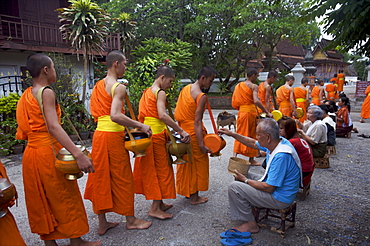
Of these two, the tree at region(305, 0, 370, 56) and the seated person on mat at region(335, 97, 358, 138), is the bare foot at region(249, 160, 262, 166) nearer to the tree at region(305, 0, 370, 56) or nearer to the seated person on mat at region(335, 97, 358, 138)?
the tree at region(305, 0, 370, 56)

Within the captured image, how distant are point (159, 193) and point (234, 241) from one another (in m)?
1.03

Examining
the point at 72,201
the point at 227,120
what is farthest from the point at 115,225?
the point at 227,120

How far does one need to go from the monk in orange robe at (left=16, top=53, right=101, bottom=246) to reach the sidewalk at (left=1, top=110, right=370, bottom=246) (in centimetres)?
62

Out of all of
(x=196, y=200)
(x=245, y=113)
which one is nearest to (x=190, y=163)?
(x=196, y=200)

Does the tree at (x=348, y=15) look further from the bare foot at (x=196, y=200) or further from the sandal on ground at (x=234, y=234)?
the bare foot at (x=196, y=200)

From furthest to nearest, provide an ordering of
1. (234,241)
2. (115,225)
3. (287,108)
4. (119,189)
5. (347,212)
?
(287,108) < (347,212) < (115,225) < (119,189) < (234,241)

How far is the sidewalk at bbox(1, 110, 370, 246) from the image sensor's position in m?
2.84

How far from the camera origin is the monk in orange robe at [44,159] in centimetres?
230

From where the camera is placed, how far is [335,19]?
8.02ft

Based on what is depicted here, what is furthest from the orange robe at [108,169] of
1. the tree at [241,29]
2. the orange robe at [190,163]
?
the tree at [241,29]

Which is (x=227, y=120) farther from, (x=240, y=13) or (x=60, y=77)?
(x=240, y=13)

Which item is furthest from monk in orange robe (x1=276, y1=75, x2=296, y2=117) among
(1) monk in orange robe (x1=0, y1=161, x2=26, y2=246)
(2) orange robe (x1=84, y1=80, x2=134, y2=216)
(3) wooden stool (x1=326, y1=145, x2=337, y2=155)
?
(1) monk in orange robe (x1=0, y1=161, x2=26, y2=246)

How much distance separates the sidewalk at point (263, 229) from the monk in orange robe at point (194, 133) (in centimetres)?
29

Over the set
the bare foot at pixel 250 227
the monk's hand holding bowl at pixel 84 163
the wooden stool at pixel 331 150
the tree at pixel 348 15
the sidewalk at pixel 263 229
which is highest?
the tree at pixel 348 15
